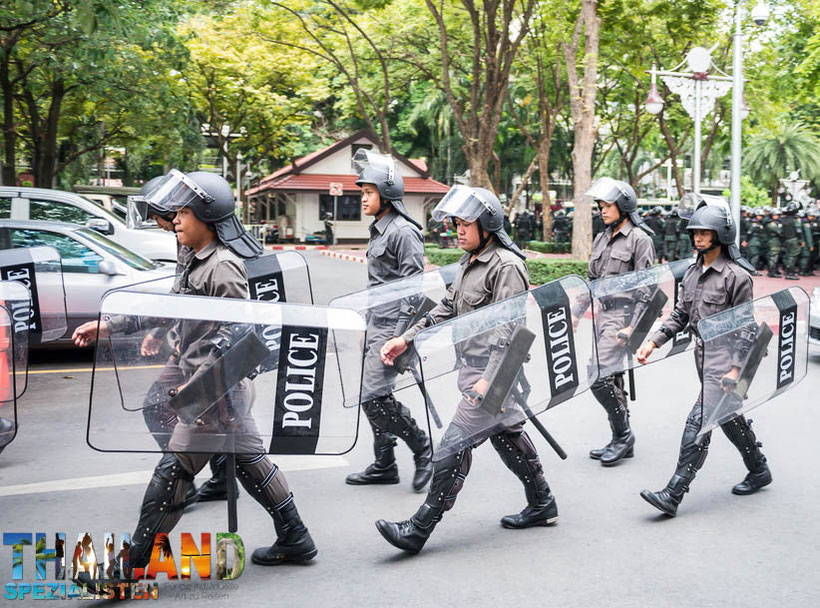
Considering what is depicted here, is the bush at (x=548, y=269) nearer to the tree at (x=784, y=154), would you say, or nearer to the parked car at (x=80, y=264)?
the parked car at (x=80, y=264)

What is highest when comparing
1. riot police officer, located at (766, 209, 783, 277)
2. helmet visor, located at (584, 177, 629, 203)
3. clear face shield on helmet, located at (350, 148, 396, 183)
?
clear face shield on helmet, located at (350, 148, 396, 183)

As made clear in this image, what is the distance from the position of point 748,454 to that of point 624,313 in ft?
3.70

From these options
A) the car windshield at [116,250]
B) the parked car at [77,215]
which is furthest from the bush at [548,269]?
the car windshield at [116,250]

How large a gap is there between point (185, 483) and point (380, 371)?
58.7 inches

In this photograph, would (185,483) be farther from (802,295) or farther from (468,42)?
(468,42)

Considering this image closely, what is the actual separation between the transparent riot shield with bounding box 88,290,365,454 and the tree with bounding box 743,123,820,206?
43918 millimetres

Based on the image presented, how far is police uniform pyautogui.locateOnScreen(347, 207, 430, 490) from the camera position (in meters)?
4.73

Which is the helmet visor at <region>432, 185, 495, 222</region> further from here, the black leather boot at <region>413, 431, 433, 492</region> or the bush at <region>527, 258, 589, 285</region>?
the bush at <region>527, 258, 589, 285</region>

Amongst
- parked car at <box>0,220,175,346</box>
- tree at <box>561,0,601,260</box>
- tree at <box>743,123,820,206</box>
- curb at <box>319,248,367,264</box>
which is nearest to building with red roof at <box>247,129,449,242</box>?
curb at <box>319,248,367,264</box>

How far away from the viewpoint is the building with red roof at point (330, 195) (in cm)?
3628

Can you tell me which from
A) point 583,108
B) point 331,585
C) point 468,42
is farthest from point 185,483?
point 468,42

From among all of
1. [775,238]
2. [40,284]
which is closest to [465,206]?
[40,284]

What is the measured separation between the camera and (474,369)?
152 inches

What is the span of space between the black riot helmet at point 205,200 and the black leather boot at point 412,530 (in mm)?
1332
